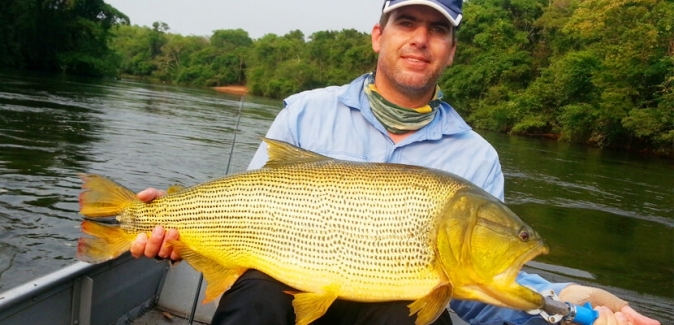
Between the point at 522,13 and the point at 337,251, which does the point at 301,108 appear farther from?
the point at 522,13

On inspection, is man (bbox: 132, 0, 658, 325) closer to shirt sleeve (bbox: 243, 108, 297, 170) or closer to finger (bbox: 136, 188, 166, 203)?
shirt sleeve (bbox: 243, 108, 297, 170)

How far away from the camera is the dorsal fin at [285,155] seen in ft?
9.40

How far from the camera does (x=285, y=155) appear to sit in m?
2.89

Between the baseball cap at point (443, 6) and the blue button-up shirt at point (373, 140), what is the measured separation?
574 millimetres

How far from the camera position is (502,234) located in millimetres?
2453

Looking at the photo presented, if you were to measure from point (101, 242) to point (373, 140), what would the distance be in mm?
1584

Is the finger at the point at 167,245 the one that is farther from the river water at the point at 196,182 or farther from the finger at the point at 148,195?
the river water at the point at 196,182

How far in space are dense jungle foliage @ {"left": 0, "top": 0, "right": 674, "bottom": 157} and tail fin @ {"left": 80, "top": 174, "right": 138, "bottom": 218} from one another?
30.8 meters

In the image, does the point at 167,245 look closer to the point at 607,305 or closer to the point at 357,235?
the point at 357,235

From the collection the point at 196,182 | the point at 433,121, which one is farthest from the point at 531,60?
the point at 433,121

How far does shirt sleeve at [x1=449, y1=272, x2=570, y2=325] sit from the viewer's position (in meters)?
2.91

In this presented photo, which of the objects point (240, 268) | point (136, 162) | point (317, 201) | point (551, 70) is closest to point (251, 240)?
point (240, 268)

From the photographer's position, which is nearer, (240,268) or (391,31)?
(240,268)

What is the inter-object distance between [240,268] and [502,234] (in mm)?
1208
